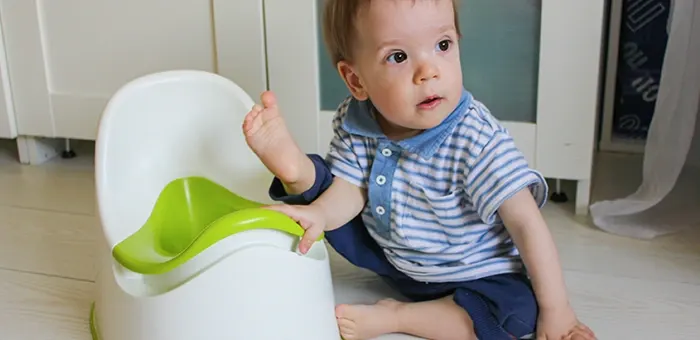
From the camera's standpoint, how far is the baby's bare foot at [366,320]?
87 cm

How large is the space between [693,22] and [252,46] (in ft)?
1.81

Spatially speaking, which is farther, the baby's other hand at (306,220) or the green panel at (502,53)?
the green panel at (502,53)

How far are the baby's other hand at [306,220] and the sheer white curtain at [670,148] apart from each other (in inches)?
17.6

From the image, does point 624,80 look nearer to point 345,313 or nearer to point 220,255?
point 345,313

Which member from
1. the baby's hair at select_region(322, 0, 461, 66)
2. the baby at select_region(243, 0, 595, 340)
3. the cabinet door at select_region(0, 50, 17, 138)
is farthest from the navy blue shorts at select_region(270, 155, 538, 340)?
the cabinet door at select_region(0, 50, 17, 138)

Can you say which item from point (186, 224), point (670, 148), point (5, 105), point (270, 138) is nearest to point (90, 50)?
point (5, 105)

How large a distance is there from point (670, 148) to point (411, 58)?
17.1 inches

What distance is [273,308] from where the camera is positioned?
2.55 ft

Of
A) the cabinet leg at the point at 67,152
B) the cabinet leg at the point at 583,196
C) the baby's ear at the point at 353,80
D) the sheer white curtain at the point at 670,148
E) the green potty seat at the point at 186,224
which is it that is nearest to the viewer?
the green potty seat at the point at 186,224

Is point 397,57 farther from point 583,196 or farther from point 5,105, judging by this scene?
point 5,105

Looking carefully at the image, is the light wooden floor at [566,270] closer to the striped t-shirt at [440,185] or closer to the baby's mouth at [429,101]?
the striped t-shirt at [440,185]

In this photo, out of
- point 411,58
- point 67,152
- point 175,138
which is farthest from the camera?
point 67,152

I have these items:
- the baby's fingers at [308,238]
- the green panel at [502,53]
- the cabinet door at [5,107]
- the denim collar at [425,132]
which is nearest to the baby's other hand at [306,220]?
the baby's fingers at [308,238]

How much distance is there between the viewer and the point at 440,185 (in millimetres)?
874
